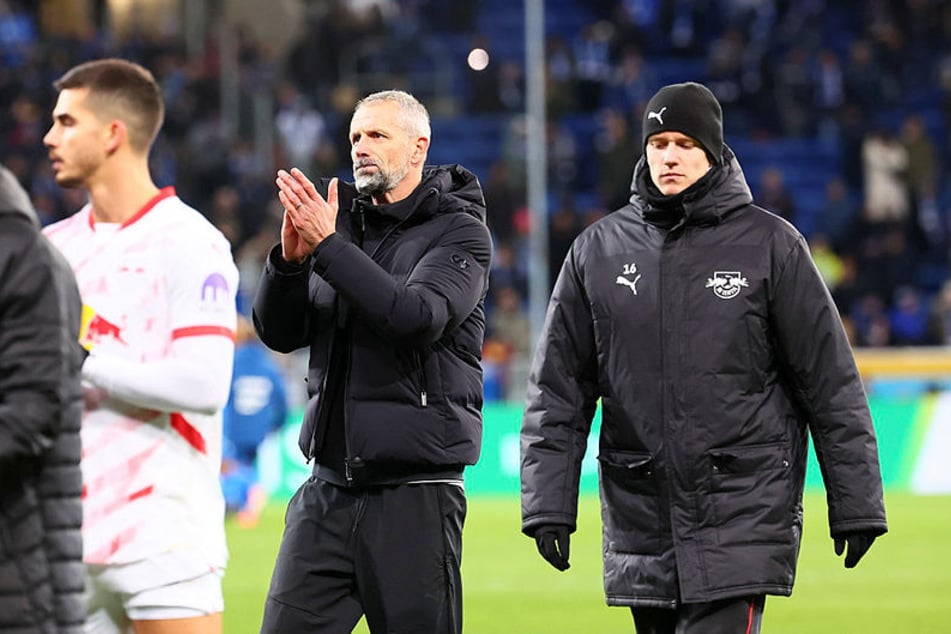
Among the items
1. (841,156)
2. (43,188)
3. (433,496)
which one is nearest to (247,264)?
(43,188)

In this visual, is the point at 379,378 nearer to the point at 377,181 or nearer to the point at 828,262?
the point at 377,181

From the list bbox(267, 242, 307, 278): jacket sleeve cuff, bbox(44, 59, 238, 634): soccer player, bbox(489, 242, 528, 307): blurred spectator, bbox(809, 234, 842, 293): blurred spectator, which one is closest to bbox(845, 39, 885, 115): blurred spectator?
bbox(809, 234, 842, 293): blurred spectator

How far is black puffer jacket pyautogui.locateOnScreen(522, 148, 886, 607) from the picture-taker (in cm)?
555

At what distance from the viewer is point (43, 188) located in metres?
23.8

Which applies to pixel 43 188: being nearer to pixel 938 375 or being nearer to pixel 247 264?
pixel 247 264

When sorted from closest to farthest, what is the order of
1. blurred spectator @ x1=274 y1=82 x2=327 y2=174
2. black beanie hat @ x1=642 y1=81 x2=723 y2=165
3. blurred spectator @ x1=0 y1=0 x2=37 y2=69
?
black beanie hat @ x1=642 y1=81 x2=723 y2=165 < blurred spectator @ x1=274 y1=82 x2=327 y2=174 < blurred spectator @ x1=0 y1=0 x2=37 y2=69

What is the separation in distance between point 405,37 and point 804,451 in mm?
21946

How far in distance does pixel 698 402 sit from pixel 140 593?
70.2 inches

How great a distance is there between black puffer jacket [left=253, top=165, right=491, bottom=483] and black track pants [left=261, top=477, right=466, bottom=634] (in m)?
0.12

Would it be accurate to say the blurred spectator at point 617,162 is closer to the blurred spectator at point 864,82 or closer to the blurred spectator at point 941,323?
the blurred spectator at point 864,82

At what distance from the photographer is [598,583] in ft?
39.3

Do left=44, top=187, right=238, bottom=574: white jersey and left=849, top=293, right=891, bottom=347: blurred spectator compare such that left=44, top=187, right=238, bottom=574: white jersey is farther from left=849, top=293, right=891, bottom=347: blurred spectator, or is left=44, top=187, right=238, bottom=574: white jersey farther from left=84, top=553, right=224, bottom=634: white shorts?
left=849, top=293, right=891, bottom=347: blurred spectator

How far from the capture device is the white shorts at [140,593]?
5027mm

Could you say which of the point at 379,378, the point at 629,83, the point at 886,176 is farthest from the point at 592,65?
the point at 379,378
